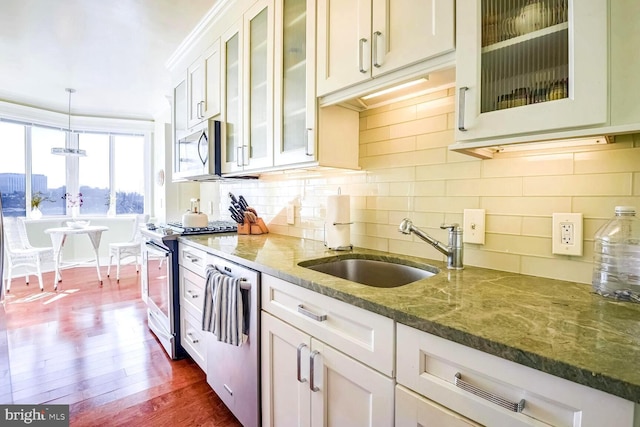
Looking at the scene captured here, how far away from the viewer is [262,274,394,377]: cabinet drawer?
2.75ft

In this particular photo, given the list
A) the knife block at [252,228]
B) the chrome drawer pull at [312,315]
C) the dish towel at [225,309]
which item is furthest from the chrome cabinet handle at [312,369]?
the knife block at [252,228]

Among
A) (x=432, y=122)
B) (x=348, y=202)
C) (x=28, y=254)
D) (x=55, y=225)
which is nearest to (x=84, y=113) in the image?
(x=55, y=225)

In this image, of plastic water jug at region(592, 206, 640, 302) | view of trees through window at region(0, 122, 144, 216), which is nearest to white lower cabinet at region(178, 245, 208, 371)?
plastic water jug at region(592, 206, 640, 302)

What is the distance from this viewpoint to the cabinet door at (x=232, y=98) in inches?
83.0

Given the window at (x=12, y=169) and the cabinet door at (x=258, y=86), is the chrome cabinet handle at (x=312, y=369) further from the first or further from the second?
the window at (x=12, y=169)

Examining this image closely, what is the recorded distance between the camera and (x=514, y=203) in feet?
3.78

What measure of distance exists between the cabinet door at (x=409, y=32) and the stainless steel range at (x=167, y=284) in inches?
68.1

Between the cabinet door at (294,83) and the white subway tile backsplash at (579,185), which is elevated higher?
the cabinet door at (294,83)

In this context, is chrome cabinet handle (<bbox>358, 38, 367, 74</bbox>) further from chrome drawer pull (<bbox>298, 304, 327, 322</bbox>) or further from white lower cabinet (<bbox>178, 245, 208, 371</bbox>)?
white lower cabinet (<bbox>178, 245, 208, 371</bbox>)

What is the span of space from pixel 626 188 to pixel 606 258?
227 millimetres

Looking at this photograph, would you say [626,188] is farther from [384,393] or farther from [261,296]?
[261,296]

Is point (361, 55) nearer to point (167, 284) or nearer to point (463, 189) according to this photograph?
point (463, 189)

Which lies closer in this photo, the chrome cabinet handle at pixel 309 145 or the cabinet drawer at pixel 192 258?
the chrome cabinet handle at pixel 309 145

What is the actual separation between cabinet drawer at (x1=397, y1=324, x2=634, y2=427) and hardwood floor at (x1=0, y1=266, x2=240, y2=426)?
1.32m
